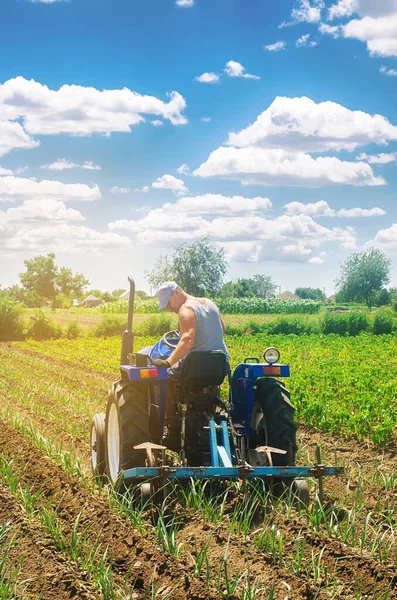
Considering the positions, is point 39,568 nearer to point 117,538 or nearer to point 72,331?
point 117,538

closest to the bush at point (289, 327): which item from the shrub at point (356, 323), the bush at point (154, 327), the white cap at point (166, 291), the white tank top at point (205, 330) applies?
the shrub at point (356, 323)

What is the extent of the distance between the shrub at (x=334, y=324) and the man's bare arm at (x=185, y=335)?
32588 millimetres

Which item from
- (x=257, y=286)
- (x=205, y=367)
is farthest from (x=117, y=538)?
(x=257, y=286)

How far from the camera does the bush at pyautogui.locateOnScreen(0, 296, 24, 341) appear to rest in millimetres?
28872

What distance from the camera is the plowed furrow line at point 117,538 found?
4.30 m

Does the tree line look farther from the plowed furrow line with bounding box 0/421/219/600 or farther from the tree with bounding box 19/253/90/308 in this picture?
the plowed furrow line with bounding box 0/421/219/600

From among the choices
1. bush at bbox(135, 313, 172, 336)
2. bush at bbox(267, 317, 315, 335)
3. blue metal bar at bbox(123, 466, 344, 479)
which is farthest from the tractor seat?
bush at bbox(267, 317, 315, 335)

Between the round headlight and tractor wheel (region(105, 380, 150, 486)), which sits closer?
tractor wheel (region(105, 380, 150, 486))

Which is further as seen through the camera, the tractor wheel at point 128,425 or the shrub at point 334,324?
the shrub at point 334,324

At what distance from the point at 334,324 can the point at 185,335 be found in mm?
32919

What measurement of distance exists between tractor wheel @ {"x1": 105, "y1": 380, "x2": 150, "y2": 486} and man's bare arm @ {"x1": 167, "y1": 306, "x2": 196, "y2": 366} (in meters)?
0.48

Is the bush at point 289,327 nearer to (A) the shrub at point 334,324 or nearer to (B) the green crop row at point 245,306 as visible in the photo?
(A) the shrub at point 334,324

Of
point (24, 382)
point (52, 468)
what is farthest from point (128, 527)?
point (24, 382)

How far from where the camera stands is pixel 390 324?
37.9 m
